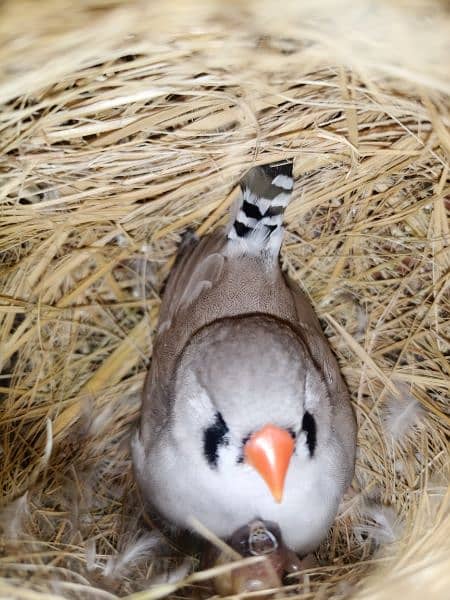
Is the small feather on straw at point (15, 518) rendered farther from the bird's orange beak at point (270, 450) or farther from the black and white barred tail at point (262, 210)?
the black and white barred tail at point (262, 210)

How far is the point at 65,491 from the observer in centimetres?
218

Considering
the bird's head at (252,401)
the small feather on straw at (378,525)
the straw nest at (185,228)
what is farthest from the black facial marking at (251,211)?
the small feather on straw at (378,525)

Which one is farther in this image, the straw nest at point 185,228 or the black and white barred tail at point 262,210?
the black and white barred tail at point 262,210

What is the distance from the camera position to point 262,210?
2227 mm

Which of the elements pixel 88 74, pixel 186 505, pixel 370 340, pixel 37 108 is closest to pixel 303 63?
pixel 88 74

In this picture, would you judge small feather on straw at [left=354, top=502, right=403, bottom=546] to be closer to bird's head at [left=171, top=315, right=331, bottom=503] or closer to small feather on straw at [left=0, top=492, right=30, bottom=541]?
bird's head at [left=171, top=315, right=331, bottom=503]

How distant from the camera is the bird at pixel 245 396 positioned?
159 cm

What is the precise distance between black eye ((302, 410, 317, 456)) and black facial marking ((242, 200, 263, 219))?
2.60 ft

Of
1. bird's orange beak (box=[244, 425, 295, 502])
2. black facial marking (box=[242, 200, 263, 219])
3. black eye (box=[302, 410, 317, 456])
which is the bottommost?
black eye (box=[302, 410, 317, 456])

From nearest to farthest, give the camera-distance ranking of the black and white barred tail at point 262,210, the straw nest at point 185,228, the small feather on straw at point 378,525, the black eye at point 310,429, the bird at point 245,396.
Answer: the straw nest at point 185,228
the bird at point 245,396
the black eye at point 310,429
the small feather on straw at point 378,525
the black and white barred tail at point 262,210

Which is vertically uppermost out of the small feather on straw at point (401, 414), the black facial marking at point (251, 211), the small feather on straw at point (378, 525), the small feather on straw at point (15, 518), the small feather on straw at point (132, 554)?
the black facial marking at point (251, 211)

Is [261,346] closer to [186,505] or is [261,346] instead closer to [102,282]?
[186,505]

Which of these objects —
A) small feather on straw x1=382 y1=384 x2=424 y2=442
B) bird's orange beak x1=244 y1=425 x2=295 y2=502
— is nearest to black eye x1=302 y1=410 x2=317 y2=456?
bird's orange beak x1=244 y1=425 x2=295 y2=502

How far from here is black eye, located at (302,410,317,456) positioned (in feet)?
5.62
